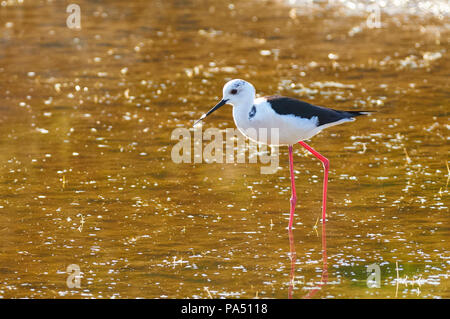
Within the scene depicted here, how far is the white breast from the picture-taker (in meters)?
8.39

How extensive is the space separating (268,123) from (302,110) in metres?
0.36

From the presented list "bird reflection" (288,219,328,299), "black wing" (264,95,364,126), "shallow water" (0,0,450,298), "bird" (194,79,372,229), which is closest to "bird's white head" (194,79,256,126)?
"bird" (194,79,372,229)

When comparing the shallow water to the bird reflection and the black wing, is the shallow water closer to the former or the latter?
the bird reflection

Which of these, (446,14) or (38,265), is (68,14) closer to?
(446,14)

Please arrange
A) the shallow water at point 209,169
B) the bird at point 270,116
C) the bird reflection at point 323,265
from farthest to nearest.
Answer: the bird at point 270,116
the shallow water at point 209,169
the bird reflection at point 323,265

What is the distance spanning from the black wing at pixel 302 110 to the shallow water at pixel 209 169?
2.72ft

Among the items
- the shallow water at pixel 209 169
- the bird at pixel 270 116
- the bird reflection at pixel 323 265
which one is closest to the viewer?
the bird reflection at pixel 323 265

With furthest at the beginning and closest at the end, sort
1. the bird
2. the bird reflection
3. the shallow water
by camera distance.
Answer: the bird < the shallow water < the bird reflection

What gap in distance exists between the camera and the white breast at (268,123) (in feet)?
27.5

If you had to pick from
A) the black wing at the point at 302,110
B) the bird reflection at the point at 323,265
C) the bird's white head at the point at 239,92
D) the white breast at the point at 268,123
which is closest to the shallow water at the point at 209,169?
the bird reflection at the point at 323,265

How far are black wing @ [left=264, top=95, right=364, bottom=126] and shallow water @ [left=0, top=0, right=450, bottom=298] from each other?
83cm

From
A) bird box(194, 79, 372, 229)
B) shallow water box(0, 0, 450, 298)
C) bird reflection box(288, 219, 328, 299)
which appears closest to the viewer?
bird reflection box(288, 219, 328, 299)

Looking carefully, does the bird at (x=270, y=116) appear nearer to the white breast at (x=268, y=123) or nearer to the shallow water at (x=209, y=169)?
the white breast at (x=268, y=123)

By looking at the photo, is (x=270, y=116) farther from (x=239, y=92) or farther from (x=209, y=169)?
(x=209, y=169)
